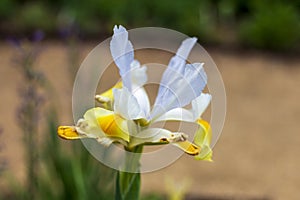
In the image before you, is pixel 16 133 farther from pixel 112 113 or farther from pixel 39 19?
pixel 112 113

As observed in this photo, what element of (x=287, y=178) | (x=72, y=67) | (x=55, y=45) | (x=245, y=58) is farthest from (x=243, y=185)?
(x=55, y=45)

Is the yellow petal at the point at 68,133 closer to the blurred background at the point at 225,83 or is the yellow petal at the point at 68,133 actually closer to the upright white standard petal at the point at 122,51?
Answer: the upright white standard petal at the point at 122,51

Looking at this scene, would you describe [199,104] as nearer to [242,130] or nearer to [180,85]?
[180,85]

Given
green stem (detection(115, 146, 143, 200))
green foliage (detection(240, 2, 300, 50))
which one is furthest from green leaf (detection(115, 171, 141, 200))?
green foliage (detection(240, 2, 300, 50))

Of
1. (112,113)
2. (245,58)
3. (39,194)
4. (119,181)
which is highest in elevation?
(245,58)

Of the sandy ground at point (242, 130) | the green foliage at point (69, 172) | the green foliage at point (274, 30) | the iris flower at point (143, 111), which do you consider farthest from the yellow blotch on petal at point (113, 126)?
the green foliage at point (274, 30)

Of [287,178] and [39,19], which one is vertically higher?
[39,19]

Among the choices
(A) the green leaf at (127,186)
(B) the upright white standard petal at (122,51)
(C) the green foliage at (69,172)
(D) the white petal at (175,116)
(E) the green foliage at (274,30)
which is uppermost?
(E) the green foliage at (274,30)
